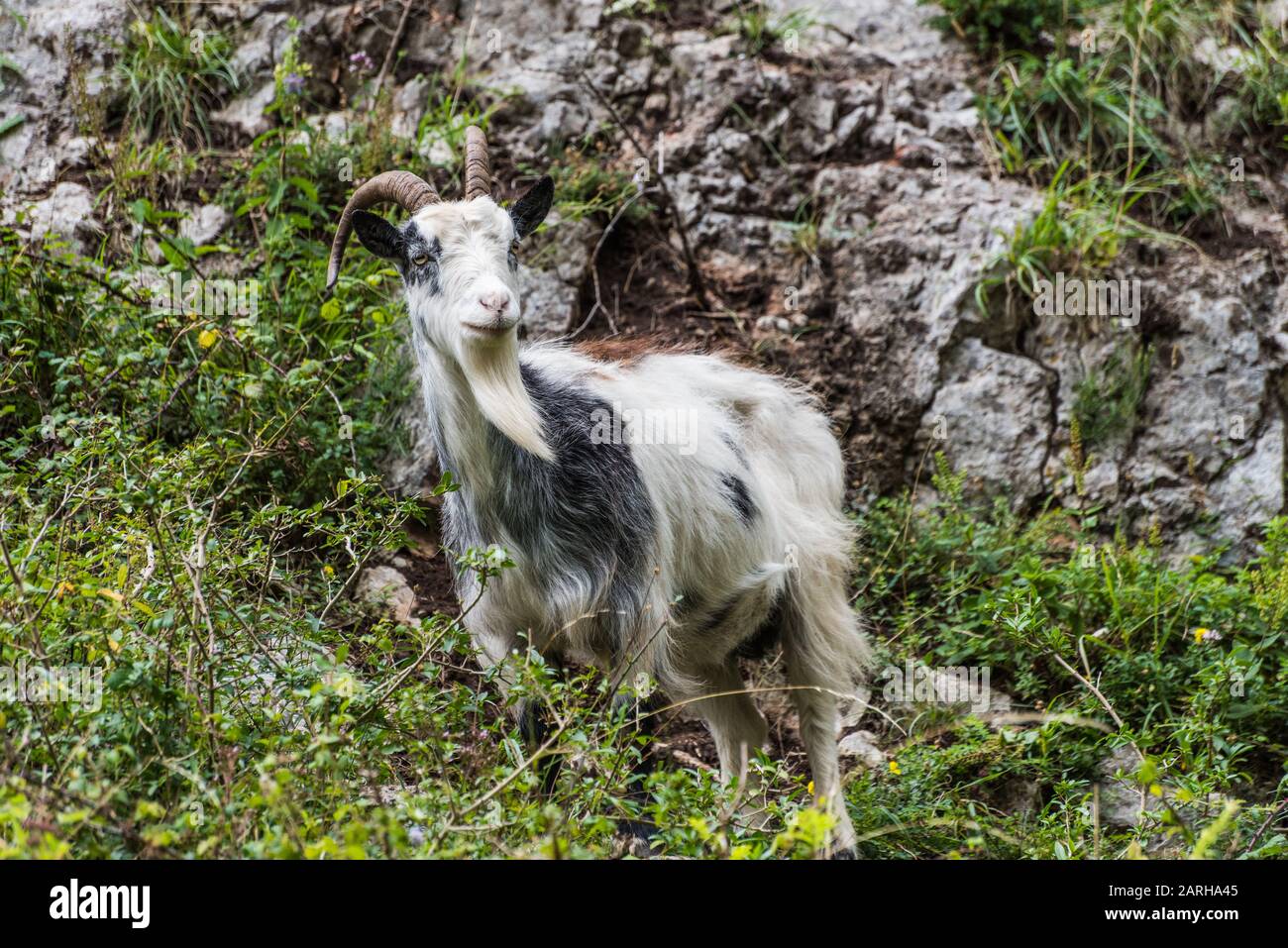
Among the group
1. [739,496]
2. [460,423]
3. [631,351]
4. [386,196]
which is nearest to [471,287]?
[460,423]

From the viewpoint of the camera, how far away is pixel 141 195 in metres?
6.32

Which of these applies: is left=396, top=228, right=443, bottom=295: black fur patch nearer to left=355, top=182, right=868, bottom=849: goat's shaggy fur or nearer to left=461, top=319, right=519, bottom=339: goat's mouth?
left=355, top=182, right=868, bottom=849: goat's shaggy fur

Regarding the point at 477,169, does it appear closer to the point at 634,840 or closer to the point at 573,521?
the point at 573,521

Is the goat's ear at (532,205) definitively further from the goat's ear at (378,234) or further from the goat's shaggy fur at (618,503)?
the goat's ear at (378,234)

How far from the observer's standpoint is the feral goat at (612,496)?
13.2 ft

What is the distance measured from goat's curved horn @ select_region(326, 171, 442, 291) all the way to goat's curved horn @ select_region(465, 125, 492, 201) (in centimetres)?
13

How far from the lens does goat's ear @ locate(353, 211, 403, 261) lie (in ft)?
13.6

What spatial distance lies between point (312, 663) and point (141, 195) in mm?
3713

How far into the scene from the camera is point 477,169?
4457 mm

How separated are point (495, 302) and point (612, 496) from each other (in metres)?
0.83

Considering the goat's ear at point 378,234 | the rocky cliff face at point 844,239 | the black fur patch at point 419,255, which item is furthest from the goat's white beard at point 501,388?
the rocky cliff face at point 844,239
